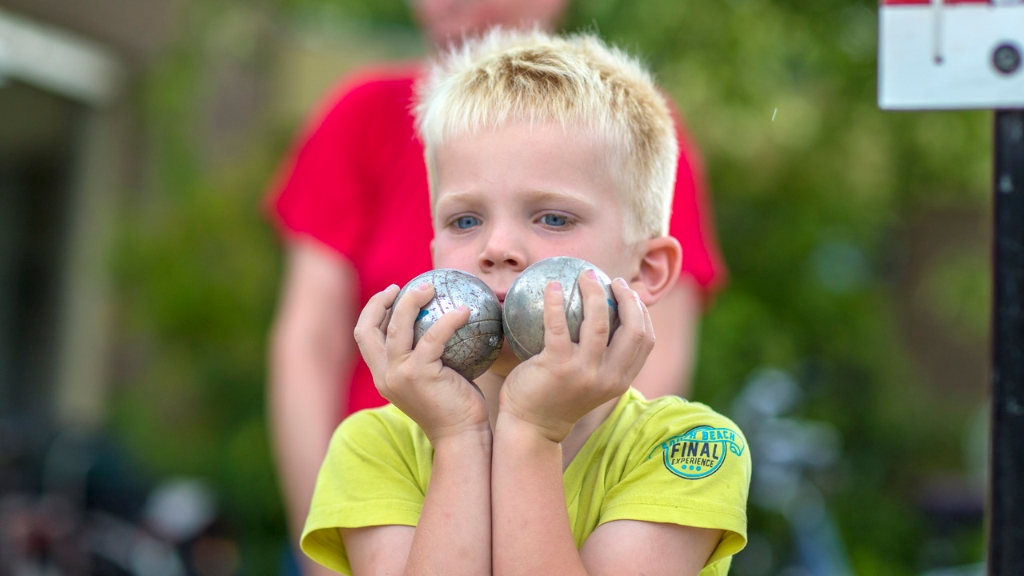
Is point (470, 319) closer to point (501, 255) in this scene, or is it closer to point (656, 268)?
point (501, 255)

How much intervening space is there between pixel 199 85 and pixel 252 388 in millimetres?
2598

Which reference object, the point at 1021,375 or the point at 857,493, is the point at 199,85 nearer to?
the point at 857,493

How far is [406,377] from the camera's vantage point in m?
1.97

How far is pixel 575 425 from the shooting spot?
2330 millimetres

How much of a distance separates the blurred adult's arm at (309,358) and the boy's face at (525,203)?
1141 mm

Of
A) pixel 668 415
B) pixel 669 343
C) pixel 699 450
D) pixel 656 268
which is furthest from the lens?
pixel 669 343

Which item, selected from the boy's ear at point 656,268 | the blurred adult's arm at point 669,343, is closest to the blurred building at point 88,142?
the blurred adult's arm at point 669,343

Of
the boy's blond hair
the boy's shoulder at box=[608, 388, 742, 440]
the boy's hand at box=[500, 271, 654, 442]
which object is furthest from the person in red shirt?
the boy's hand at box=[500, 271, 654, 442]

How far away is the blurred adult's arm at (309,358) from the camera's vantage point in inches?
131

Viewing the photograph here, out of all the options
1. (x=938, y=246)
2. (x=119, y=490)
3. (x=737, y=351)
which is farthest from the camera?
(x=938, y=246)

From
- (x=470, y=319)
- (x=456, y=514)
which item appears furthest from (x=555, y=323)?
(x=456, y=514)

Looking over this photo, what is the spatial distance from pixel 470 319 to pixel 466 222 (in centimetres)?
36

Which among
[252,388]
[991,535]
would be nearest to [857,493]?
[252,388]

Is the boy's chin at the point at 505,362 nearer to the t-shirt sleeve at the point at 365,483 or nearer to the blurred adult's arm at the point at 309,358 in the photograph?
the t-shirt sleeve at the point at 365,483
